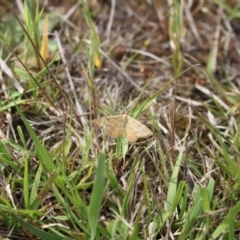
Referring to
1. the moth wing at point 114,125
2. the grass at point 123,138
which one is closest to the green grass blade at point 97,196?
the grass at point 123,138

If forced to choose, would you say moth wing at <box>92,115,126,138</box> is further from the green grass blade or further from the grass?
the green grass blade

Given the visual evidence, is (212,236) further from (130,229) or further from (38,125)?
(38,125)

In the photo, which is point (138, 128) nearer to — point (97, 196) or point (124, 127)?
point (124, 127)

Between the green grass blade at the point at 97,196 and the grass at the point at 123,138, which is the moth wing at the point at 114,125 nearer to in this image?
the grass at the point at 123,138

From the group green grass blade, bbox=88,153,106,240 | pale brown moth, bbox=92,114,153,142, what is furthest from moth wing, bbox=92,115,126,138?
green grass blade, bbox=88,153,106,240

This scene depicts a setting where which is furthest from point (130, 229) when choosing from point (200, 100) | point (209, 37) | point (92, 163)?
point (209, 37)
